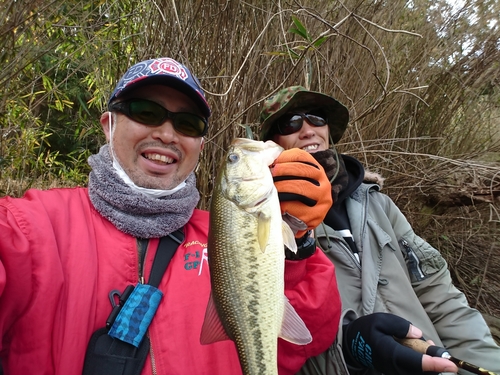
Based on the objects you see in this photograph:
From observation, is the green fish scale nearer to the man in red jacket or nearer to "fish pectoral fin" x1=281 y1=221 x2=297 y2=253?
"fish pectoral fin" x1=281 y1=221 x2=297 y2=253

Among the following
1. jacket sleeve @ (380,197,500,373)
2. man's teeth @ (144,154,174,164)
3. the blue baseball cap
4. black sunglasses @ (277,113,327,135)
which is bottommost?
jacket sleeve @ (380,197,500,373)

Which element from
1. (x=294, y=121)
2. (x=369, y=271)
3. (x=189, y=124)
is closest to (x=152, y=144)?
(x=189, y=124)

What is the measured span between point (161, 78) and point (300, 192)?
0.82 m

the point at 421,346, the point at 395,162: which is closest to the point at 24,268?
the point at 421,346

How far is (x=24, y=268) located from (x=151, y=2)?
7.32 ft

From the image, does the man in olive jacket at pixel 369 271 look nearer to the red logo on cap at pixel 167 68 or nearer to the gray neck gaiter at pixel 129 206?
the gray neck gaiter at pixel 129 206

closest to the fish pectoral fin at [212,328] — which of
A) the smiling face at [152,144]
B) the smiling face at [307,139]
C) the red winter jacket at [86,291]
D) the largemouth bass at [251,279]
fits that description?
the largemouth bass at [251,279]

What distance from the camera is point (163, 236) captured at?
1.52 m

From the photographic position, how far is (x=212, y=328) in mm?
1196

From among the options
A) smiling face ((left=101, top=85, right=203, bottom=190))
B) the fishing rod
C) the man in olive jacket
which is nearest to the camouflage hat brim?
the man in olive jacket

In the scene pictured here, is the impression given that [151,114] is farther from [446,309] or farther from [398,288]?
[446,309]

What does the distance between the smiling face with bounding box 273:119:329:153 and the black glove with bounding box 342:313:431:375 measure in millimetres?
1079

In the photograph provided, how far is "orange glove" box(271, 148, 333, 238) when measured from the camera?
1431 mm

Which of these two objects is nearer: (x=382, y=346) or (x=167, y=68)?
(x=382, y=346)
